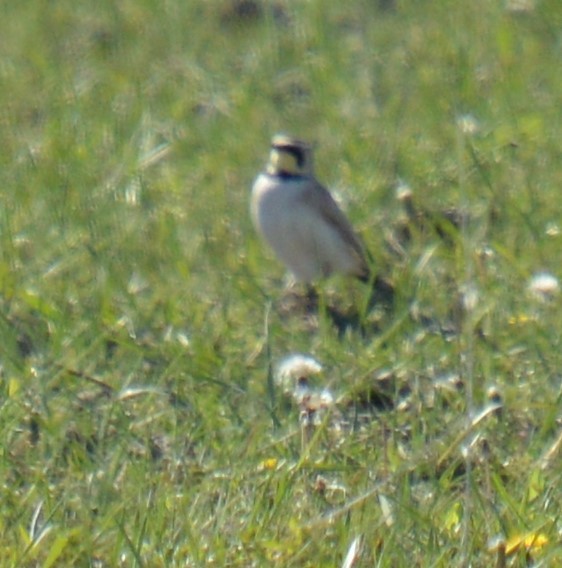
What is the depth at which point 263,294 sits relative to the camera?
598 centimetres

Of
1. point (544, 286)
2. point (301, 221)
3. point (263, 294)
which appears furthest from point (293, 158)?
point (544, 286)

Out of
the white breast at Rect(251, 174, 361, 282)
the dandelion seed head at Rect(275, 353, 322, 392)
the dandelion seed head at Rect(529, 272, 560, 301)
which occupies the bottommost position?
the white breast at Rect(251, 174, 361, 282)

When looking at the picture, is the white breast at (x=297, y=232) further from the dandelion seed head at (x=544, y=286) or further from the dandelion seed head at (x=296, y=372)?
the dandelion seed head at (x=296, y=372)

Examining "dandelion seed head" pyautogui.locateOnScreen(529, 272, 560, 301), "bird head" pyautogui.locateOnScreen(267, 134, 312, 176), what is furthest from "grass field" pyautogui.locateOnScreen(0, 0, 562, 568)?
"bird head" pyautogui.locateOnScreen(267, 134, 312, 176)

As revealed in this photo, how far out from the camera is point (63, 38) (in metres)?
8.95

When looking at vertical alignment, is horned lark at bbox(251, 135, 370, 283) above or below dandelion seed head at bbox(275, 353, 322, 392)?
below

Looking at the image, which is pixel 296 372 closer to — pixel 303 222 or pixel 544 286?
pixel 544 286

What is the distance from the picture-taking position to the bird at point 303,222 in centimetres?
647

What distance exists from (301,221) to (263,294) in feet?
2.98

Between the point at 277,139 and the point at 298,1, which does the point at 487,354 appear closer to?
the point at 277,139

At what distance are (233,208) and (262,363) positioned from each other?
5.27ft

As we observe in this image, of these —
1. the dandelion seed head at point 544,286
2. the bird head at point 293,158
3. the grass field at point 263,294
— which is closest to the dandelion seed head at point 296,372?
the grass field at point 263,294

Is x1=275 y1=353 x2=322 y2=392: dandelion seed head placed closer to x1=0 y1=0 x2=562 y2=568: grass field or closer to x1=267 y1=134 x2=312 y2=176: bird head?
x1=0 y1=0 x2=562 y2=568: grass field

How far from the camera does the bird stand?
21.2ft
